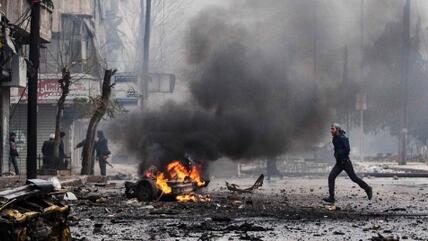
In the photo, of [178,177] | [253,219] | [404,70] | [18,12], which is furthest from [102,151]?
[404,70]

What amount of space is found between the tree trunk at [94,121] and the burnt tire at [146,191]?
390 inches

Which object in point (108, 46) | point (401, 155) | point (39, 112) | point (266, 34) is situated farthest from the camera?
point (108, 46)

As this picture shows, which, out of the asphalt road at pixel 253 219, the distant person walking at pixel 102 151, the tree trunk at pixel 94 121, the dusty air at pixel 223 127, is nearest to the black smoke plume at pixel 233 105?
the dusty air at pixel 223 127

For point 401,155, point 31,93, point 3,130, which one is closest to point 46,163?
point 3,130

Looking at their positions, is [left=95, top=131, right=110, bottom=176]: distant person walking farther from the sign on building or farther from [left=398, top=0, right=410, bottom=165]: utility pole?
[left=398, top=0, right=410, bottom=165]: utility pole

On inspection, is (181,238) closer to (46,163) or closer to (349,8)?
(46,163)

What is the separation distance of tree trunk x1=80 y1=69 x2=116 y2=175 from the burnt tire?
989 centimetres

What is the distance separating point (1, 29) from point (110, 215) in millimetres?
11585

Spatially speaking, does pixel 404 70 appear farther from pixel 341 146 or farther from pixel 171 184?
pixel 171 184

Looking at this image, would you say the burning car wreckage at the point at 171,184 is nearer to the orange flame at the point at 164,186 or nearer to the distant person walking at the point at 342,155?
the orange flame at the point at 164,186

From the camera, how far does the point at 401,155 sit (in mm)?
40375

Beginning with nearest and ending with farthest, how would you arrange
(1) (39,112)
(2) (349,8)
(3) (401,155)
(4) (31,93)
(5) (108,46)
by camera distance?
(4) (31,93), (2) (349,8), (1) (39,112), (3) (401,155), (5) (108,46)

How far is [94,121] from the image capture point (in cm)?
2600

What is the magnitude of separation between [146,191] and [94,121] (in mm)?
11324
